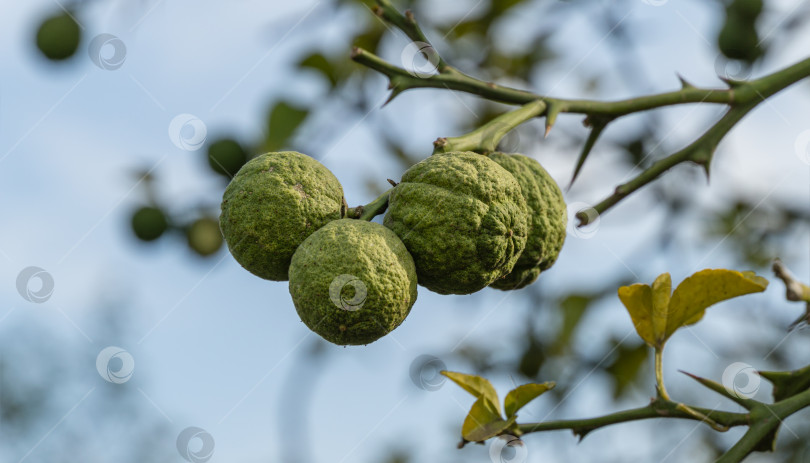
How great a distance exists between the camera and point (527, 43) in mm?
2828

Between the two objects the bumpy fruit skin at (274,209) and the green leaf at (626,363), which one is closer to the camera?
the bumpy fruit skin at (274,209)

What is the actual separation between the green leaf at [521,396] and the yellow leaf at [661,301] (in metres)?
0.25

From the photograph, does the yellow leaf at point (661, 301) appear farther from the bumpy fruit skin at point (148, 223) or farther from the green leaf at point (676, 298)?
the bumpy fruit skin at point (148, 223)

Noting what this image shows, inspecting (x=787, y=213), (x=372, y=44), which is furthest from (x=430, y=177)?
(x=787, y=213)

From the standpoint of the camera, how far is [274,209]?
1158mm

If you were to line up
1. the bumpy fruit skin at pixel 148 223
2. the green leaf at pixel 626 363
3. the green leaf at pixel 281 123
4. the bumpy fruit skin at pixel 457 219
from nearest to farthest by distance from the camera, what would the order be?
the bumpy fruit skin at pixel 457 219, the green leaf at pixel 281 123, the green leaf at pixel 626 363, the bumpy fruit skin at pixel 148 223

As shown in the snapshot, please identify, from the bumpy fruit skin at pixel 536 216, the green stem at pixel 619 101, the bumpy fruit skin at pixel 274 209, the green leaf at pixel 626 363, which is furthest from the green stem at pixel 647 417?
the green leaf at pixel 626 363

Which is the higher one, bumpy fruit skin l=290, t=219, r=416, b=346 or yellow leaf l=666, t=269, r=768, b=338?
bumpy fruit skin l=290, t=219, r=416, b=346

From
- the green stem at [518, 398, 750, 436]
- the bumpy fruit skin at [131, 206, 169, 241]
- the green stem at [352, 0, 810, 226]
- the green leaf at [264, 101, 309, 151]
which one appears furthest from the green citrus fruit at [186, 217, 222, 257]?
the green stem at [518, 398, 750, 436]

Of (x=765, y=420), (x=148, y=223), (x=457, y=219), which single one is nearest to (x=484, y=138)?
(x=457, y=219)

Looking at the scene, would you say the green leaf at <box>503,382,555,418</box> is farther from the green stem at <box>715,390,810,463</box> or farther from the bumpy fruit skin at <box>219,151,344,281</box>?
the bumpy fruit skin at <box>219,151,344,281</box>

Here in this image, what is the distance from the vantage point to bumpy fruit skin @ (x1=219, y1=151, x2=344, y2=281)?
116 cm

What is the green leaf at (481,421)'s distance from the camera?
1.31m

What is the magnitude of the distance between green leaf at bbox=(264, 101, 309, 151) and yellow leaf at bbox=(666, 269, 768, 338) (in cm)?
119
